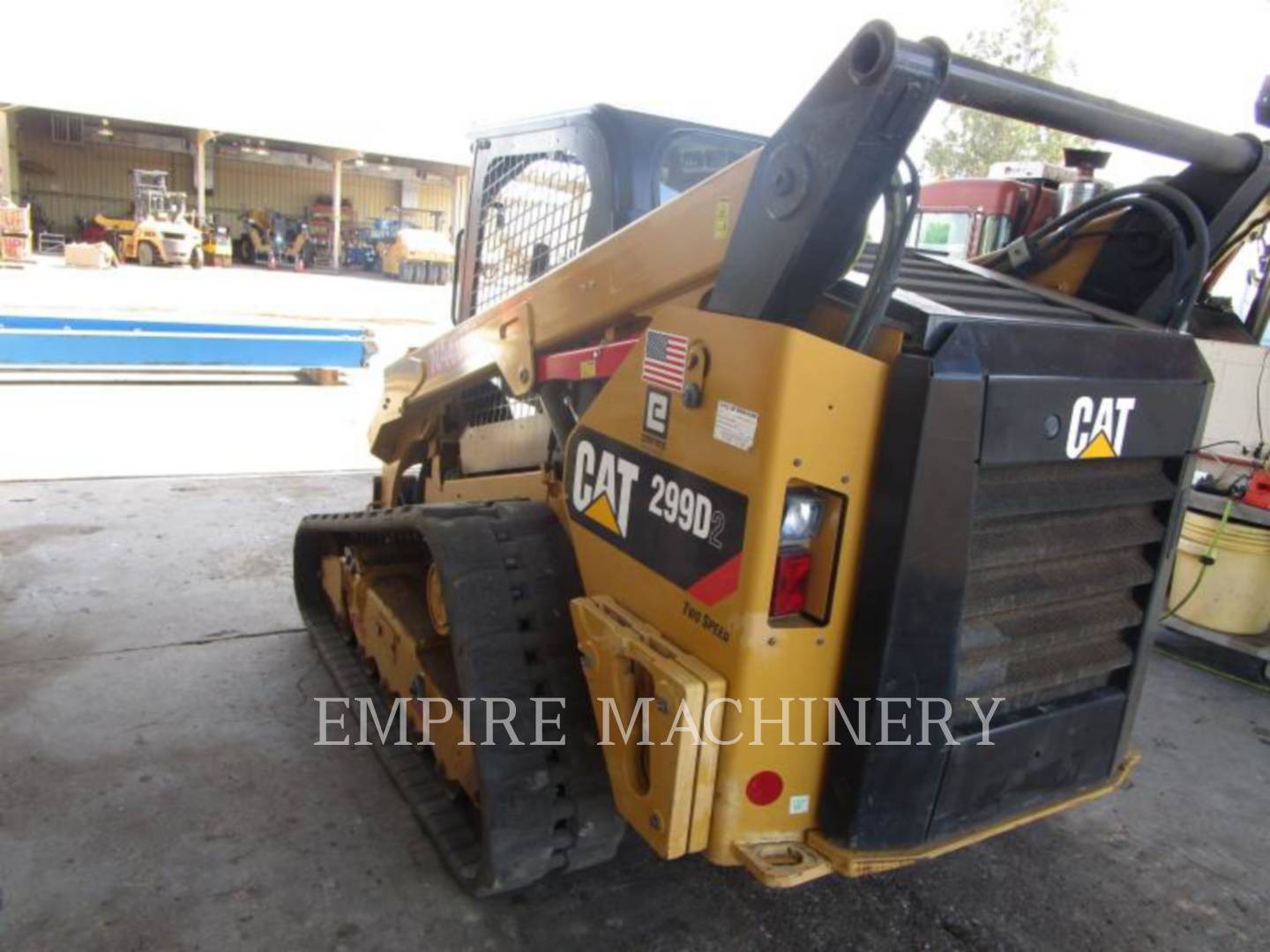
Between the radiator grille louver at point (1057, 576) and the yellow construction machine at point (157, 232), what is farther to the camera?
the yellow construction machine at point (157, 232)

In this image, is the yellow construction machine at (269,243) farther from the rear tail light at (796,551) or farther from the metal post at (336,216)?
the rear tail light at (796,551)

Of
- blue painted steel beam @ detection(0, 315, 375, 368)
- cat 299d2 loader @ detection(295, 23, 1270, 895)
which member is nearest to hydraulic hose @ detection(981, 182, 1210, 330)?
cat 299d2 loader @ detection(295, 23, 1270, 895)

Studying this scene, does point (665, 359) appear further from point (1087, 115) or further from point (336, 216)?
point (336, 216)

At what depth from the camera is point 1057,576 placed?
2164 mm

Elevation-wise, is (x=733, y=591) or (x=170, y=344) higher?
(x=733, y=591)

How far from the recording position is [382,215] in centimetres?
3919

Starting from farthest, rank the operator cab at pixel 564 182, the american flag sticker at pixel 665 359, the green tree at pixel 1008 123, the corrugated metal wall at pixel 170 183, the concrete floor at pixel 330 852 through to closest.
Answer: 1. the corrugated metal wall at pixel 170 183
2. the green tree at pixel 1008 123
3. the operator cab at pixel 564 182
4. the concrete floor at pixel 330 852
5. the american flag sticker at pixel 665 359

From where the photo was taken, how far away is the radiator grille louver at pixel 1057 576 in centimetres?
201

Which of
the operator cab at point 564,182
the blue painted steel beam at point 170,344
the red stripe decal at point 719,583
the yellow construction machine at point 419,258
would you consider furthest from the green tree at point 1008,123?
the red stripe decal at point 719,583

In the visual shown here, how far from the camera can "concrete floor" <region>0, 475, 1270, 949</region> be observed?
2451mm

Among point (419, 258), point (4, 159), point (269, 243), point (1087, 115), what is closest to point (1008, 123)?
point (419, 258)

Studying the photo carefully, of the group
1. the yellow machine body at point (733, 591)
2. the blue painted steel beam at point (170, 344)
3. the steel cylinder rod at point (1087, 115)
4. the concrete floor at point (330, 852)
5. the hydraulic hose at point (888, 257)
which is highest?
the steel cylinder rod at point (1087, 115)

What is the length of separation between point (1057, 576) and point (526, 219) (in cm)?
217

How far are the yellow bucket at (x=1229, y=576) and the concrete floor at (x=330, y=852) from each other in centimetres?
69
